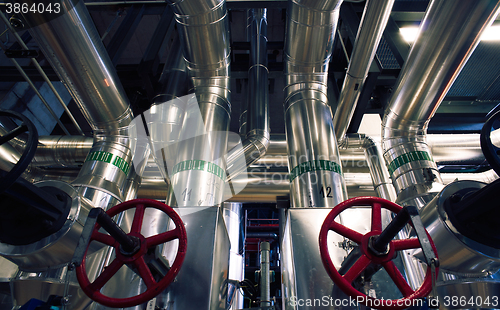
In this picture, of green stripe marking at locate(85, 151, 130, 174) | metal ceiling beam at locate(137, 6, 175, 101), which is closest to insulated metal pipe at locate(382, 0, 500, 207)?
green stripe marking at locate(85, 151, 130, 174)

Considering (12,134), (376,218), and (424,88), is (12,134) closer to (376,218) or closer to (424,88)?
(376,218)

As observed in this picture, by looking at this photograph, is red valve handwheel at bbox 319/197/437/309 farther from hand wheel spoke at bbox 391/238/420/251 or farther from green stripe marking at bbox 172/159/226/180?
green stripe marking at bbox 172/159/226/180

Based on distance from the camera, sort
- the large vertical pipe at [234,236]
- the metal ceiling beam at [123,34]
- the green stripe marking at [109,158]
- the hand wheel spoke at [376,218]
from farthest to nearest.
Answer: the large vertical pipe at [234,236] → the metal ceiling beam at [123,34] → the green stripe marking at [109,158] → the hand wheel spoke at [376,218]

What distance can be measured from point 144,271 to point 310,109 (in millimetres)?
1316

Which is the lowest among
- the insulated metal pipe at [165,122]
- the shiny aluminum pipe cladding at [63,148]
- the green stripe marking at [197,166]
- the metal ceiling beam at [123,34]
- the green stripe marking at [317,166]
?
the green stripe marking at [197,166]

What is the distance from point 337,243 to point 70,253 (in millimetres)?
915

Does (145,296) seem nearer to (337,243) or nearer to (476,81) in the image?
(337,243)

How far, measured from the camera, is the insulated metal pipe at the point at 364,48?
1.51 m

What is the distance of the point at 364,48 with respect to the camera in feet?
5.49

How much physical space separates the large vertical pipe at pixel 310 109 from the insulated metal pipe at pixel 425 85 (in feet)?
1.38

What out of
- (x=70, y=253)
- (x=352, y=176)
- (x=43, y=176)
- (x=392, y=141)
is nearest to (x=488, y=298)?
(x=392, y=141)

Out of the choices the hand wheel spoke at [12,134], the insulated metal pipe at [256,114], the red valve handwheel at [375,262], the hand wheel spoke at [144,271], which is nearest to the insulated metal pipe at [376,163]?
the insulated metal pipe at [256,114]

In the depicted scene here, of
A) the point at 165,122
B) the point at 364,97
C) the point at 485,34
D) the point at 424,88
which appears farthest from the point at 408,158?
the point at 485,34

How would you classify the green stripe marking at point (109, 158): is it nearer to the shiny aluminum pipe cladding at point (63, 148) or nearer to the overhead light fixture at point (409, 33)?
the shiny aluminum pipe cladding at point (63, 148)
